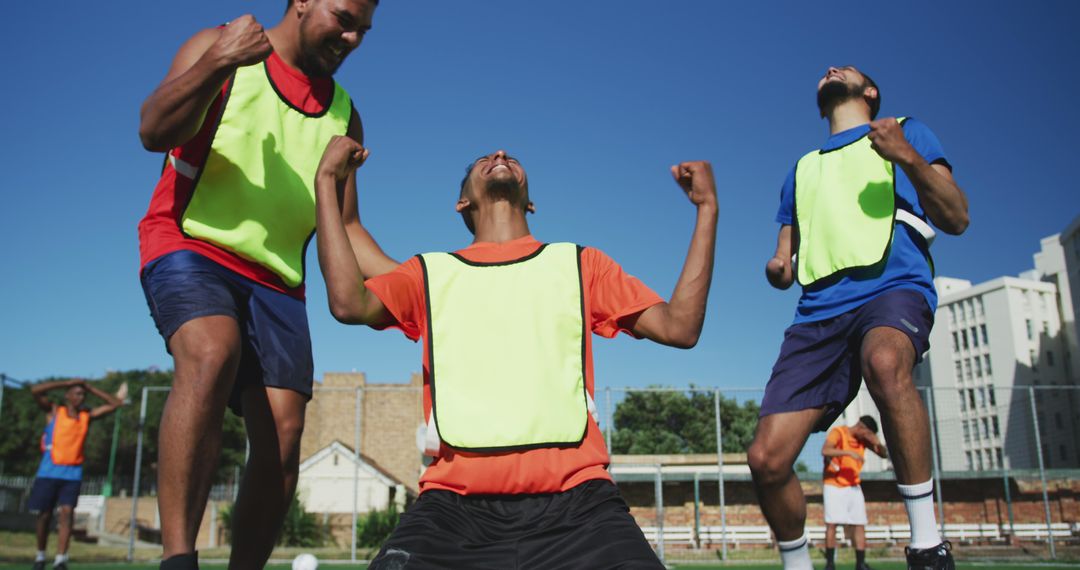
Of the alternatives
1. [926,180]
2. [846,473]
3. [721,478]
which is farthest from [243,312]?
[721,478]

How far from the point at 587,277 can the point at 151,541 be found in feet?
133

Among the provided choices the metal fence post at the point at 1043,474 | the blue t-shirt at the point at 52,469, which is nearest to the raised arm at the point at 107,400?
the blue t-shirt at the point at 52,469

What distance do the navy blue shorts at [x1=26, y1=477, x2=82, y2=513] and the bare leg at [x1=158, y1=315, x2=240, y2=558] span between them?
8611mm

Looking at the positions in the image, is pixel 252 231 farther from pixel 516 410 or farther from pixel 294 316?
pixel 516 410

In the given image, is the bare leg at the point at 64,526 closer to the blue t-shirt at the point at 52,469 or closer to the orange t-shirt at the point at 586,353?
the blue t-shirt at the point at 52,469

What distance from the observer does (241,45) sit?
8.09 ft

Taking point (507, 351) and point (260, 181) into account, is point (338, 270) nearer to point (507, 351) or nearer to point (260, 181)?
point (507, 351)

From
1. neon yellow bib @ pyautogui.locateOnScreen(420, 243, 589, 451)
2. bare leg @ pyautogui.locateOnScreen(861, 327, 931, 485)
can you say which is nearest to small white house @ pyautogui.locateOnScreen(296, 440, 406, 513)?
bare leg @ pyautogui.locateOnScreen(861, 327, 931, 485)

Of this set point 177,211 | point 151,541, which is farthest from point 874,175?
point 151,541

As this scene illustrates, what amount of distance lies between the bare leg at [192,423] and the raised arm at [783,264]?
2393mm

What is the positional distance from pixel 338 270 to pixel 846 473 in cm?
924

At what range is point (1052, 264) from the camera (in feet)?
233

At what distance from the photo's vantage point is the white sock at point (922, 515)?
9.79 ft

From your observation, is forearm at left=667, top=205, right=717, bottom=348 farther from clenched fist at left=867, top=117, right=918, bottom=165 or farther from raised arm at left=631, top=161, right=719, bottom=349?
clenched fist at left=867, top=117, right=918, bottom=165
